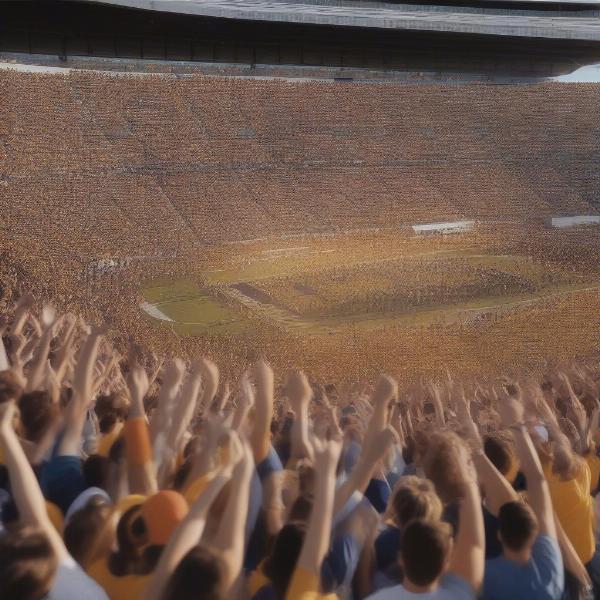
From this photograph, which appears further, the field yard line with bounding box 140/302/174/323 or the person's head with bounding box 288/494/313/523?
the field yard line with bounding box 140/302/174/323

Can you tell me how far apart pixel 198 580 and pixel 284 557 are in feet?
1.44

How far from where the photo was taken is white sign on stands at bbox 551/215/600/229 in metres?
24.0

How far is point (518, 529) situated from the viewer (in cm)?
268

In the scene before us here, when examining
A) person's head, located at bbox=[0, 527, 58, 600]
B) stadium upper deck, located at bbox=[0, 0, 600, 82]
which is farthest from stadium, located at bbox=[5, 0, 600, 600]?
stadium upper deck, located at bbox=[0, 0, 600, 82]

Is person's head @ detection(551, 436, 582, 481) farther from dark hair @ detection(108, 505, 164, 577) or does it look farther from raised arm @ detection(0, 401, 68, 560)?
raised arm @ detection(0, 401, 68, 560)

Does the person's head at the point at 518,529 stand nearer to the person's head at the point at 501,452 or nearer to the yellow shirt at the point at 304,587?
the yellow shirt at the point at 304,587

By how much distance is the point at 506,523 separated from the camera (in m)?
2.71

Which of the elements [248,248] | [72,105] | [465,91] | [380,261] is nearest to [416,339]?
[380,261]

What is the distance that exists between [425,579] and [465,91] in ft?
96.5

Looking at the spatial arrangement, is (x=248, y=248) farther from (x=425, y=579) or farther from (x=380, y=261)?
(x=425, y=579)

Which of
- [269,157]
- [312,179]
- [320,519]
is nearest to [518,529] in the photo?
[320,519]

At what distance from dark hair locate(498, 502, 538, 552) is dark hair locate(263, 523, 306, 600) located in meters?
0.67

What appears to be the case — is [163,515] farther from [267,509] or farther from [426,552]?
[426,552]

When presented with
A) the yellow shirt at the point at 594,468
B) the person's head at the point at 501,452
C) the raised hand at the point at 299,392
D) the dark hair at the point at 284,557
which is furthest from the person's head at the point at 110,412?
the yellow shirt at the point at 594,468
